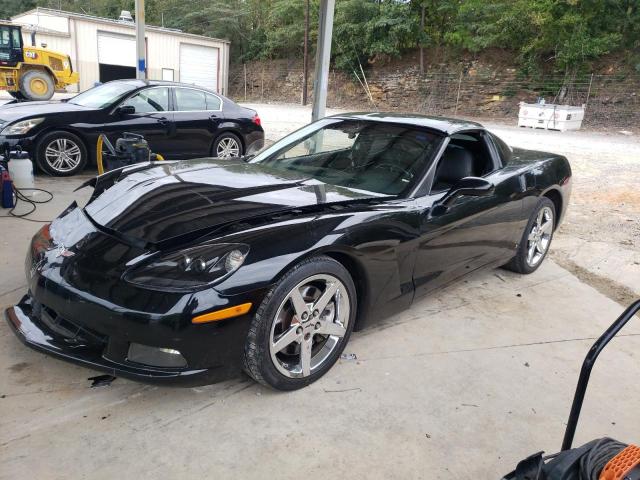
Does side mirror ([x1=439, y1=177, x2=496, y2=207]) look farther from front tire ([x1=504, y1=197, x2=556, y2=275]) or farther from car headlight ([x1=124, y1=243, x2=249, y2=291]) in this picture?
car headlight ([x1=124, y1=243, x2=249, y2=291])

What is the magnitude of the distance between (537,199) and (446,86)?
27.3 m

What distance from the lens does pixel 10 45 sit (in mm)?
17094

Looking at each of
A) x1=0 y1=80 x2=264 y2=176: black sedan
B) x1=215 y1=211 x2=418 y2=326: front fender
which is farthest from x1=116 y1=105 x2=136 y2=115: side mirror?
x1=215 y1=211 x2=418 y2=326: front fender

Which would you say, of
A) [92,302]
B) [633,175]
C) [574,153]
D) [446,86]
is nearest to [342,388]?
[92,302]

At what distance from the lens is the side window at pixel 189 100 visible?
308 inches

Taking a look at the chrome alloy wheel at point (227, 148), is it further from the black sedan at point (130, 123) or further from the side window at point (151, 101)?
the side window at point (151, 101)

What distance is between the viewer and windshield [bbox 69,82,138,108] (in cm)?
726

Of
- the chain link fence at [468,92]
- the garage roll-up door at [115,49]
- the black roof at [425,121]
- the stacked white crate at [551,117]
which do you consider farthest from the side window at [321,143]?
the garage roll-up door at [115,49]

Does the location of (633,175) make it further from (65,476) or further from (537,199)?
(65,476)

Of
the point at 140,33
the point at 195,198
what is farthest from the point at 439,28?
the point at 195,198

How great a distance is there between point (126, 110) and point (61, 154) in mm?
1047

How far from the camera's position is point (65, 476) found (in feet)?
6.48

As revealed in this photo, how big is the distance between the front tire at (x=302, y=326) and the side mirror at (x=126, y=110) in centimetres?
565

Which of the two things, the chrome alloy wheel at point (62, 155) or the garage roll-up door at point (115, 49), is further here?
the garage roll-up door at point (115, 49)
